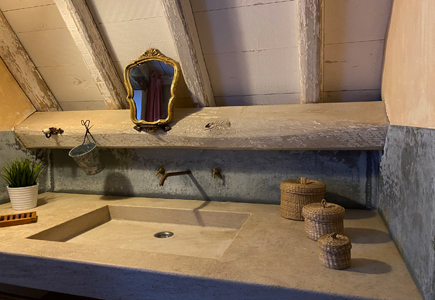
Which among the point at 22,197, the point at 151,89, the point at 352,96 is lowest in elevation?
the point at 22,197

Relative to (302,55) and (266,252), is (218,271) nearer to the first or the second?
(266,252)

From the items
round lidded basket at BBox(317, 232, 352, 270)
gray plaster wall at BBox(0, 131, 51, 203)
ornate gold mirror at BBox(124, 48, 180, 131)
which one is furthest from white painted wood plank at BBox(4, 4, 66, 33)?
round lidded basket at BBox(317, 232, 352, 270)

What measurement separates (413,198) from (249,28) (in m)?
1.19

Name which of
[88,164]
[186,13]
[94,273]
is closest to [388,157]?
[186,13]

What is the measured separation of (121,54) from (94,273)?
1361mm

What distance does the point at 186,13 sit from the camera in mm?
1953

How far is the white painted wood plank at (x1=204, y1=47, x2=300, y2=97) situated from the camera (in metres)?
2.08

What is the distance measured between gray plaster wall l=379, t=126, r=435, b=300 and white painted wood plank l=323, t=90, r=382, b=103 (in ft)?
1.21

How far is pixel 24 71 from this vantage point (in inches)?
102

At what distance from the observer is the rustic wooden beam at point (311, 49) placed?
1.77m

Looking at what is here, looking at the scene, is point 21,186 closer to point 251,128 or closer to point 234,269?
point 251,128

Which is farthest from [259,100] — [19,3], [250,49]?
[19,3]

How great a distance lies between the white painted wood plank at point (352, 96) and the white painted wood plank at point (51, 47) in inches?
63.0

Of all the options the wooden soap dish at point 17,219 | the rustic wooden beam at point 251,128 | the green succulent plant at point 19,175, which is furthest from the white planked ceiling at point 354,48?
the green succulent plant at point 19,175
